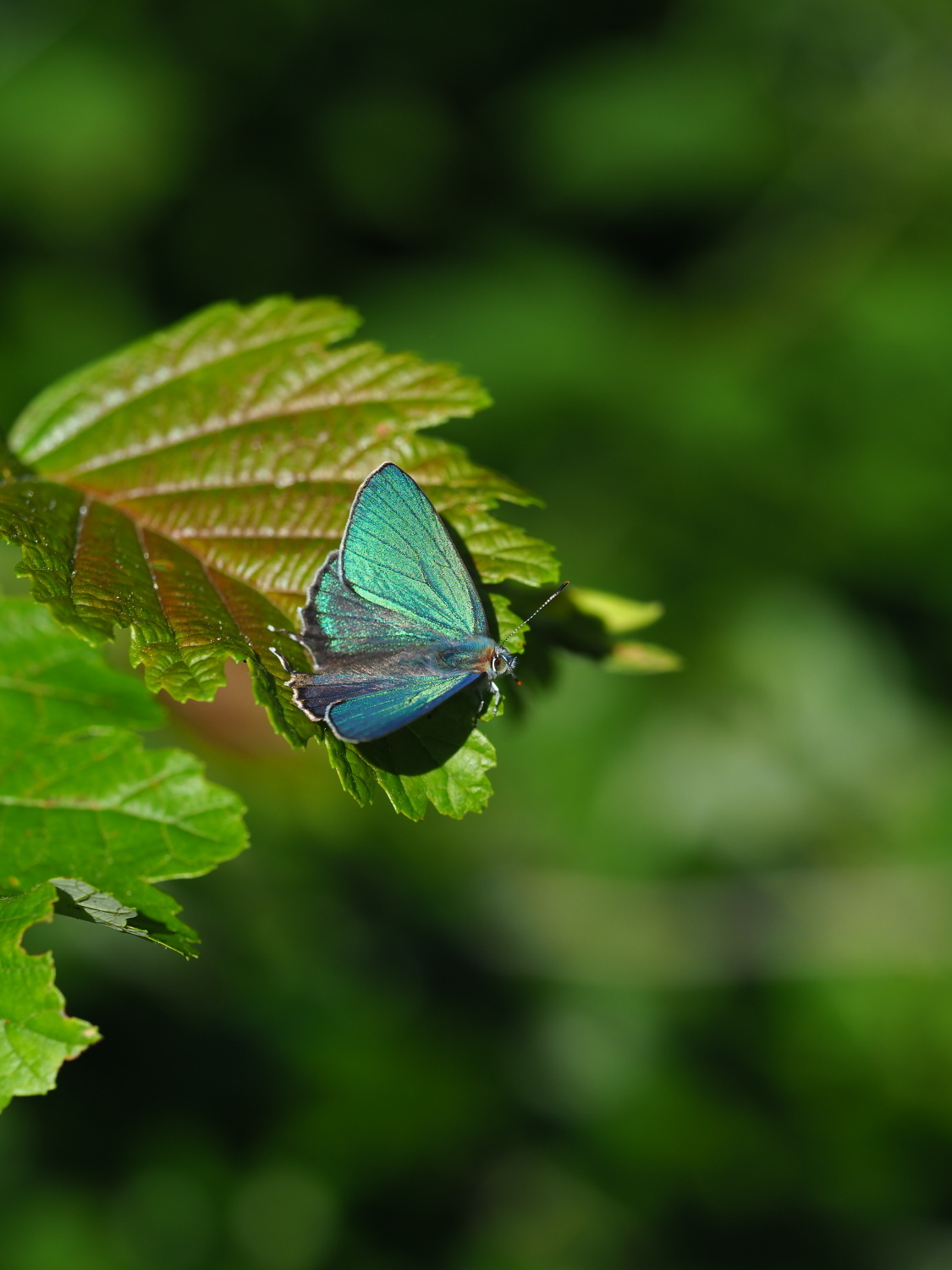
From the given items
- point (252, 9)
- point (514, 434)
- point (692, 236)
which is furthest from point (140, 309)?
point (692, 236)

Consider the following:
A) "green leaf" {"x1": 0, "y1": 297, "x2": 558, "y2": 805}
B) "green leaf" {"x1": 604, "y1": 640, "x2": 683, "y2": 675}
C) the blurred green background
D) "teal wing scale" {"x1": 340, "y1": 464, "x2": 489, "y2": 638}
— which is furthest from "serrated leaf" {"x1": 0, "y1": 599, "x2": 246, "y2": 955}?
the blurred green background

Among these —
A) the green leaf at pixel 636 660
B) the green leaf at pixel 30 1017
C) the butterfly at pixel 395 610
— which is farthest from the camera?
the green leaf at pixel 636 660

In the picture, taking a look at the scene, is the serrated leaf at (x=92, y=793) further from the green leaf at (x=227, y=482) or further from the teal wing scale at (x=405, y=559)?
the teal wing scale at (x=405, y=559)

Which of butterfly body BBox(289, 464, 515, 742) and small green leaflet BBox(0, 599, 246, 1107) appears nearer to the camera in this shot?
small green leaflet BBox(0, 599, 246, 1107)

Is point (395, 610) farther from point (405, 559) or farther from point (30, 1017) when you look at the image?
point (30, 1017)

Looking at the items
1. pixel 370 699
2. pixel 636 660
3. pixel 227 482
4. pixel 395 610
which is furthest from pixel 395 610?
pixel 636 660

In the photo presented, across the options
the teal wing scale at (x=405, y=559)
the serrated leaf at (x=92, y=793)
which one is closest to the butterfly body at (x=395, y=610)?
the teal wing scale at (x=405, y=559)

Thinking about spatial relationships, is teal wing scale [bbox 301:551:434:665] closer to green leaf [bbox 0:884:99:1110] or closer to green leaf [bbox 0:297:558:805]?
green leaf [bbox 0:297:558:805]
